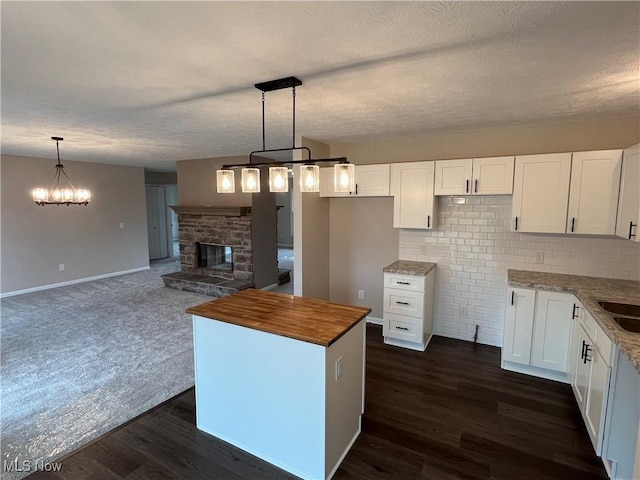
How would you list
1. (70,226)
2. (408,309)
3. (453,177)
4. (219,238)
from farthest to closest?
(70,226), (219,238), (408,309), (453,177)

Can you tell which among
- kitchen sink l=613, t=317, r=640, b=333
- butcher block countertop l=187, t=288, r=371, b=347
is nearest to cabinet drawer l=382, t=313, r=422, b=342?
butcher block countertop l=187, t=288, r=371, b=347

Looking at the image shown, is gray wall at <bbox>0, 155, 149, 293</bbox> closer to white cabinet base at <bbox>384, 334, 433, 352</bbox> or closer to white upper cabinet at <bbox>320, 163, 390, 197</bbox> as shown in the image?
white upper cabinet at <bbox>320, 163, 390, 197</bbox>

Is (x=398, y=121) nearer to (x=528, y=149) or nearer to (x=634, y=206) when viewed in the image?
(x=528, y=149)

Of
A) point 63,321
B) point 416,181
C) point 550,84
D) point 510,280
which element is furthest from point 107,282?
point 550,84

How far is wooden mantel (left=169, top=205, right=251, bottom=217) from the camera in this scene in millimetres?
6137

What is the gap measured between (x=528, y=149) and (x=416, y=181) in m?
1.18

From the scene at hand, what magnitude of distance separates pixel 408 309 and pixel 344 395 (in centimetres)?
178

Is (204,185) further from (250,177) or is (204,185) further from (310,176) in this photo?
(310,176)

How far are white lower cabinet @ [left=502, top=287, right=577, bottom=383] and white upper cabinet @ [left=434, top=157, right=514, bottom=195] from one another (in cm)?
106

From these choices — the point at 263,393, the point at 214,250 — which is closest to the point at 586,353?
the point at 263,393

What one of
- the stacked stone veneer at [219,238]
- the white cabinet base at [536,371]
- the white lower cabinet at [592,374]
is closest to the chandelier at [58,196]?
the stacked stone veneer at [219,238]

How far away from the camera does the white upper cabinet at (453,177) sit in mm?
3604

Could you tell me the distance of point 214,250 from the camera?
23.6 ft

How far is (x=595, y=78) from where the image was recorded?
2186 mm
